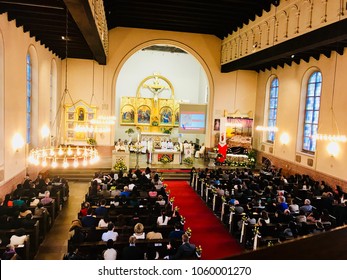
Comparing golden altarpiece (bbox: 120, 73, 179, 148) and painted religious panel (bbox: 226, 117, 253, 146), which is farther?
golden altarpiece (bbox: 120, 73, 179, 148)

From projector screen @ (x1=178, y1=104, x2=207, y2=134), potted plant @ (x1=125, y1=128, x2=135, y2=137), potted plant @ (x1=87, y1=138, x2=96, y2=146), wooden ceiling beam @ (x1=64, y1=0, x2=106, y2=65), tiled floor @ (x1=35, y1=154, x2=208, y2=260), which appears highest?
wooden ceiling beam @ (x1=64, y1=0, x2=106, y2=65)

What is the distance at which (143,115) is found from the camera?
28.7 meters

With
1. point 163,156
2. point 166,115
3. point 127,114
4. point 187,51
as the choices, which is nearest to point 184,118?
point 163,156

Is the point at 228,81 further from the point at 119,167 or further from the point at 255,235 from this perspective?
the point at 255,235

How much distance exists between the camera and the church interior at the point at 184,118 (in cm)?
960

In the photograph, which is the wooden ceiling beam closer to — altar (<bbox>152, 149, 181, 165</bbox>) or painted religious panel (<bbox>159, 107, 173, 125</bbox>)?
altar (<bbox>152, 149, 181, 165</bbox>)

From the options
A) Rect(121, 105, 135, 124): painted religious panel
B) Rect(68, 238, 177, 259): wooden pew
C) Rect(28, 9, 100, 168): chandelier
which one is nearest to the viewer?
Rect(68, 238, 177, 259): wooden pew

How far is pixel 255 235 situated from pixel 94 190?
633cm

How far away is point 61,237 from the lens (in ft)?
33.5

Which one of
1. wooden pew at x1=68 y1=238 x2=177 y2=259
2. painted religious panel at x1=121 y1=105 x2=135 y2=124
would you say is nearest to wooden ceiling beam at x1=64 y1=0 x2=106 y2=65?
wooden pew at x1=68 y1=238 x2=177 y2=259

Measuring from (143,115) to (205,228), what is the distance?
60.8 ft

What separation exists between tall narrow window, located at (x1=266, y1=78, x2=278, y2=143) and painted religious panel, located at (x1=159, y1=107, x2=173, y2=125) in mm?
9896

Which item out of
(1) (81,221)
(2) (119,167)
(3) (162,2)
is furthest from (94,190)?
(3) (162,2)

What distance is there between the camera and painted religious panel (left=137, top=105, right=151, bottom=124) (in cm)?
2861
